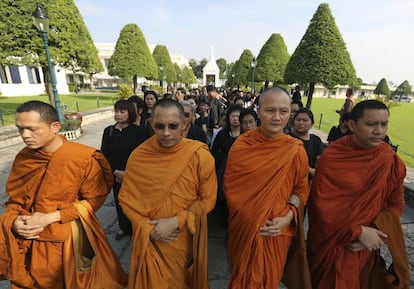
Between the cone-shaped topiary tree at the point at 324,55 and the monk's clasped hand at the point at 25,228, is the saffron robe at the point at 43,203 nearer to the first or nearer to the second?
the monk's clasped hand at the point at 25,228

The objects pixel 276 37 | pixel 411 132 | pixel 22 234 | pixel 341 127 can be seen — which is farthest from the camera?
pixel 276 37

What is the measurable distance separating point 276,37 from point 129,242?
2077 centimetres

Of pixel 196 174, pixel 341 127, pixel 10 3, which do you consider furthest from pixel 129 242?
pixel 10 3

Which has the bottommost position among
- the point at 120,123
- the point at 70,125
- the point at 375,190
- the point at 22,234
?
the point at 70,125

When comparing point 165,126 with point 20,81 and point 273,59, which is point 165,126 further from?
point 20,81

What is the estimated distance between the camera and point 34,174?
6.07ft

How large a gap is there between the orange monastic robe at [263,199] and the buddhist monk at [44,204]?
1300 millimetres

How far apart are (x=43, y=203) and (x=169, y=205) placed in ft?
3.23

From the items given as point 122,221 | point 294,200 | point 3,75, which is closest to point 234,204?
point 294,200

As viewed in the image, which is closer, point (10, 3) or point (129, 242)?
point (129, 242)

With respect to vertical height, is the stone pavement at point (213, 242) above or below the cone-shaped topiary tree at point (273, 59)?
below

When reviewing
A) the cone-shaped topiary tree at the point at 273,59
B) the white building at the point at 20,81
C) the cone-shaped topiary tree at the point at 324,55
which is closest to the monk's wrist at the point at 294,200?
the cone-shaped topiary tree at the point at 324,55

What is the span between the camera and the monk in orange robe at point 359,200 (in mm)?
1811

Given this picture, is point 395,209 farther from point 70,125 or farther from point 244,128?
point 70,125
